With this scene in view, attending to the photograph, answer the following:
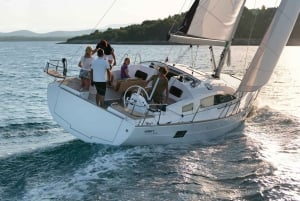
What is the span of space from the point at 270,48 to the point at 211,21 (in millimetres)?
2395

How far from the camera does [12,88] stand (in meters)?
27.3

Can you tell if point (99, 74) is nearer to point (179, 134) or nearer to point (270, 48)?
point (179, 134)

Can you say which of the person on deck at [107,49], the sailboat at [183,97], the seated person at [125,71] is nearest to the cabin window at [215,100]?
the sailboat at [183,97]

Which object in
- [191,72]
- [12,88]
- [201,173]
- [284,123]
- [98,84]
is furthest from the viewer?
[12,88]

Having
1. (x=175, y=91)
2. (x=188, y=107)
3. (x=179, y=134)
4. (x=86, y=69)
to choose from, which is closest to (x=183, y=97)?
(x=175, y=91)

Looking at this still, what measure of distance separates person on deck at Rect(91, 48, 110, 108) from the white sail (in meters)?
4.10

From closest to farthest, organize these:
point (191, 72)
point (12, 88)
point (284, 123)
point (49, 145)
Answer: point (49, 145), point (191, 72), point (284, 123), point (12, 88)

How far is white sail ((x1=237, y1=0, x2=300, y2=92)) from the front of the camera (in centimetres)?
1379

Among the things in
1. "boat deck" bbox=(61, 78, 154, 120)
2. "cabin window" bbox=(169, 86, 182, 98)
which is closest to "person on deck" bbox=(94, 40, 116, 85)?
"boat deck" bbox=(61, 78, 154, 120)

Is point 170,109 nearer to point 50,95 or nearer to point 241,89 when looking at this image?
point 241,89

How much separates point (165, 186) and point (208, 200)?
3.49 ft

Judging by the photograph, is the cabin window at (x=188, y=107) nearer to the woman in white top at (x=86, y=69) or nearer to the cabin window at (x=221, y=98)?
the cabin window at (x=221, y=98)

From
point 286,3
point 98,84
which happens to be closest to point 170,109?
point 98,84

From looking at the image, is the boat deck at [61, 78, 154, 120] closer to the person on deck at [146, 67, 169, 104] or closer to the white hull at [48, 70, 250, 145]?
the white hull at [48, 70, 250, 145]
